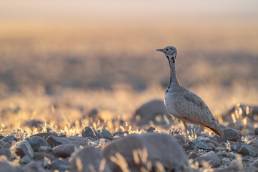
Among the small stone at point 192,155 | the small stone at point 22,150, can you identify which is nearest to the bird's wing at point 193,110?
the small stone at point 192,155

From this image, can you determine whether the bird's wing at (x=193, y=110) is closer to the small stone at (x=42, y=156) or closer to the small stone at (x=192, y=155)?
the small stone at (x=192, y=155)

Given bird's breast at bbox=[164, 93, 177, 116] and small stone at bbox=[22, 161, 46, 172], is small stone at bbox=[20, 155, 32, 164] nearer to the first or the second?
small stone at bbox=[22, 161, 46, 172]

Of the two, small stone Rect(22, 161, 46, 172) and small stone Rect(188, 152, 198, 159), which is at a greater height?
small stone Rect(22, 161, 46, 172)

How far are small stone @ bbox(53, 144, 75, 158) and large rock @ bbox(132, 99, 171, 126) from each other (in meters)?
Result: 5.52

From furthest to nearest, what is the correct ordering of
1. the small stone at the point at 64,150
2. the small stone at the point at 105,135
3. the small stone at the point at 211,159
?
the small stone at the point at 105,135, the small stone at the point at 211,159, the small stone at the point at 64,150

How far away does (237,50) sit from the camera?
3381 cm

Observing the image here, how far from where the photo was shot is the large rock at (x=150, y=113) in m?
13.5

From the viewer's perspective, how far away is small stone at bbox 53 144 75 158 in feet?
25.9

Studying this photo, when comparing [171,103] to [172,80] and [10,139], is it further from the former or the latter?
[10,139]

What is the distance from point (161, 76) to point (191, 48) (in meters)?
11.7

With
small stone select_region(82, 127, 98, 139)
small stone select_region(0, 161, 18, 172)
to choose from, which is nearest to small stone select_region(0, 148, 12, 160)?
small stone select_region(0, 161, 18, 172)

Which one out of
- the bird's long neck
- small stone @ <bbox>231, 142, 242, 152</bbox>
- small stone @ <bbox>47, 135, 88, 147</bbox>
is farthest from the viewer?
the bird's long neck

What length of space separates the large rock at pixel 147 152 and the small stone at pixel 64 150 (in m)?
0.87

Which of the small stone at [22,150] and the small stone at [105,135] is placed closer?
the small stone at [22,150]
